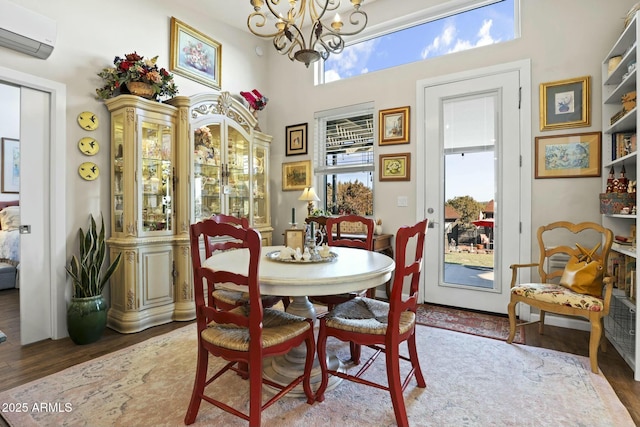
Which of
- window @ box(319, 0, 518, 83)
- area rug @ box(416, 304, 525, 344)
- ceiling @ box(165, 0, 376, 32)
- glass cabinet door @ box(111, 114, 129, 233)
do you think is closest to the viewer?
area rug @ box(416, 304, 525, 344)

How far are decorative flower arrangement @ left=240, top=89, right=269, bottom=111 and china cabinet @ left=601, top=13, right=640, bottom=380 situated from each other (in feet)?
11.4

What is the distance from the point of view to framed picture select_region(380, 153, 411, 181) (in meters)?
3.70

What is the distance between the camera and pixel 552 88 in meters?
2.98

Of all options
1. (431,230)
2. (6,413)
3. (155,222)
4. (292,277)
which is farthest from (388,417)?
(155,222)

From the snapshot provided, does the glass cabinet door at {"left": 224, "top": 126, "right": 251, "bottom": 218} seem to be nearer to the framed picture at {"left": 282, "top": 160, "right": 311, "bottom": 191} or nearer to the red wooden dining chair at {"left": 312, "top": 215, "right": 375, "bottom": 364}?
the framed picture at {"left": 282, "top": 160, "right": 311, "bottom": 191}

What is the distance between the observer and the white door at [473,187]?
317 cm

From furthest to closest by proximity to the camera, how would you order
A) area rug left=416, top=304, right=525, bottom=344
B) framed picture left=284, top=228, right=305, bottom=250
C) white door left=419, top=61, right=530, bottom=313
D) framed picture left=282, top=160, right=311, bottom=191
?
framed picture left=282, top=160, right=311, bottom=191 → framed picture left=284, top=228, right=305, bottom=250 → white door left=419, top=61, right=530, bottom=313 → area rug left=416, top=304, right=525, bottom=344

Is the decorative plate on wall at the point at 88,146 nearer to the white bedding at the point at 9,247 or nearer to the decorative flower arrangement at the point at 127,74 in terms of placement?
the decorative flower arrangement at the point at 127,74

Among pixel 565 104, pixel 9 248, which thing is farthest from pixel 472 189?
pixel 9 248

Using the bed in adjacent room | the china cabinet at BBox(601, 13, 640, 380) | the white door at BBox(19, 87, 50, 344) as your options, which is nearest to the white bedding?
the bed in adjacent room

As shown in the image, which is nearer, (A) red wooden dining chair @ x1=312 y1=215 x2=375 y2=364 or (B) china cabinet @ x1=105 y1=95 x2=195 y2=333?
(A) red wooden dining chair @ x1=312 y1=215 x2=375 y2=364

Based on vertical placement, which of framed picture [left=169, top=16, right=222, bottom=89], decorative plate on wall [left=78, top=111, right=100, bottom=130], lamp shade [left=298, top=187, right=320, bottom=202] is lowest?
lamp shade [left=298, top=187, right=320, bottom=202]

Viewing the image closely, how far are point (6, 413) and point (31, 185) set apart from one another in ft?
5.44

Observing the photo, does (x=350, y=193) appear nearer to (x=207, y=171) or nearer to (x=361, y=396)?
(x=207, y=171)
